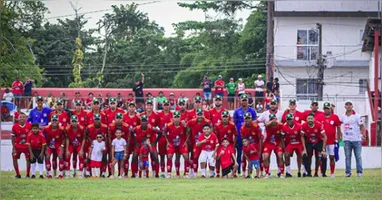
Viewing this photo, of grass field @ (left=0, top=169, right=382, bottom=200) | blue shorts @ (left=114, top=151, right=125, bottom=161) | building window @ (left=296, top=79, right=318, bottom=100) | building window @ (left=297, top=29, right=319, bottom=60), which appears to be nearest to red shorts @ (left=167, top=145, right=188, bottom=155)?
blue shorts @ (left=114, top=151, right=125, bottom=161)

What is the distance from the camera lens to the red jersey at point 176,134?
27844mm

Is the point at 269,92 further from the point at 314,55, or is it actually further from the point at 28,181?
the point at 28,181

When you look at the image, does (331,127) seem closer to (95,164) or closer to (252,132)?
(252,132)

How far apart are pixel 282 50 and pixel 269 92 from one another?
13069 mm

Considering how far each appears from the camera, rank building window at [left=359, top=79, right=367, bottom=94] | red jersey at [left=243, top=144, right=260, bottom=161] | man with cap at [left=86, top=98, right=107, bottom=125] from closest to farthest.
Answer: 1. red jersey at [left=243, top=144, right=260, bottom=161]
2. man with cap at [left=86, top=98, right=107, bottom=125]
3. building window at [left=359, top=79, right=367, bottom=94]

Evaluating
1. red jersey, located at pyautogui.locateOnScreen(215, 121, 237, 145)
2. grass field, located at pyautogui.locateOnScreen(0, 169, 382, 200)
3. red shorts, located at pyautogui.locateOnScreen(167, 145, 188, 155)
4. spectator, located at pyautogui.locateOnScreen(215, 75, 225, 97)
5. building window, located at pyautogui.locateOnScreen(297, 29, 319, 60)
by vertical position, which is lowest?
grass field, located at pyautogui.locateOnScreen(0, 169, 382, 200)

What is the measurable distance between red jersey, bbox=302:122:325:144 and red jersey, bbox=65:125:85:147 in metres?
6.02

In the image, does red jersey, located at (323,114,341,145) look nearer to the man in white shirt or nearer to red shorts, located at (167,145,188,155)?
the man in white shirt

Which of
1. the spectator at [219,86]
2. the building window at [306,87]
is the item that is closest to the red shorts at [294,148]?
the spectator at [219,86]

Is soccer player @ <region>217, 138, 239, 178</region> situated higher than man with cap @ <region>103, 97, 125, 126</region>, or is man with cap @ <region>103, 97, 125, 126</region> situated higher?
man with cap @ <region>103, 97, 125, 126</region>

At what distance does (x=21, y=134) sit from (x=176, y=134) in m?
4.20

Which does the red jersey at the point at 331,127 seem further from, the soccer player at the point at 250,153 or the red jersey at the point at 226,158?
the red jersey at the point at 226,158

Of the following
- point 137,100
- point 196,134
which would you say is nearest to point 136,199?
point 196,134

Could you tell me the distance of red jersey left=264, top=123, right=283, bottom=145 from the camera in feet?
89.1
